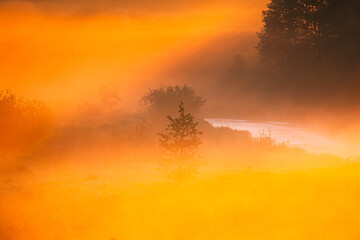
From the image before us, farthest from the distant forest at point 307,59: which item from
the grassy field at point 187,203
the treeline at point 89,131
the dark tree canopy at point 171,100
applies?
the grassy field at point 187,203

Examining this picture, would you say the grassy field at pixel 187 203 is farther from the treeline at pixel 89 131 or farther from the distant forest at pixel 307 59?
the distant forest at pixel 307 59

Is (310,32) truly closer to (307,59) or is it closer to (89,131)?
(307,59)

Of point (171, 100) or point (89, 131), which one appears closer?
point (89, 131)

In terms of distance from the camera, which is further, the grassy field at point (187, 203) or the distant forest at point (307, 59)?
the distant forest at point (307, 59)

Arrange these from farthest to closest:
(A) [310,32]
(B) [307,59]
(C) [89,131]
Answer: (A) [310,32] < (B) [307,59] < (C) [89,131]

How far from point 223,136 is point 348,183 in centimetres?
1288

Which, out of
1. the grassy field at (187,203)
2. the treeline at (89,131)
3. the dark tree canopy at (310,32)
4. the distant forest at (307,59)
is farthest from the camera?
the dark tree canopy at (310,32)

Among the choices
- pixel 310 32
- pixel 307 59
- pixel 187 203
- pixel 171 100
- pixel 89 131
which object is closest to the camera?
pixel 187 203

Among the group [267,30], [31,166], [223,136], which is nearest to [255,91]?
[267,30]

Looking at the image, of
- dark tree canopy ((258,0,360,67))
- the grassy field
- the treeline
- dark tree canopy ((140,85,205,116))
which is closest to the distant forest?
dark tree canopy ((258,0,360,67))

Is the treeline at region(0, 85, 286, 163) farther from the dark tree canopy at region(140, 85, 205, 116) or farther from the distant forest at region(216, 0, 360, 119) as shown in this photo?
the distant forest at region(216, 0, 360, 119)

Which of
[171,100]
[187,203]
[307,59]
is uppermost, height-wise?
[307,59]

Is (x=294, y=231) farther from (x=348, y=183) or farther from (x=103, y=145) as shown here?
(x=103, y=145)

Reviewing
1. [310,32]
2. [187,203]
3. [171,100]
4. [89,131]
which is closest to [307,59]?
[310,32]
